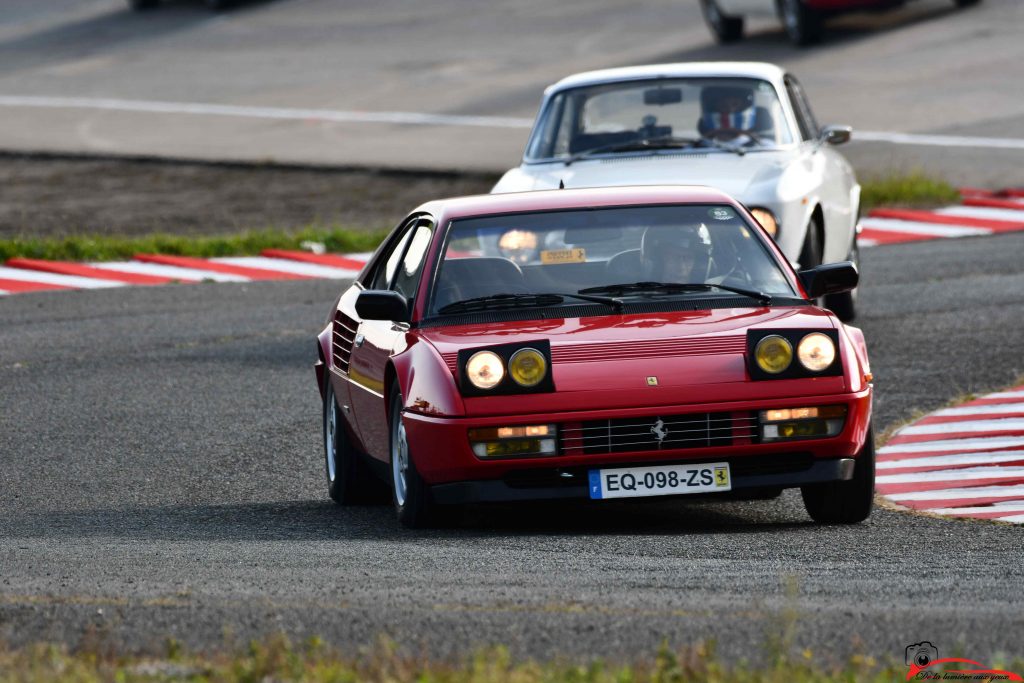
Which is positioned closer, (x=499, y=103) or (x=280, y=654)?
(x=280, y=654)

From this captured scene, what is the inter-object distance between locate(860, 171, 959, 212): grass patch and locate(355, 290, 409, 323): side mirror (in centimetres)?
1342

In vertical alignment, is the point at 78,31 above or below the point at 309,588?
below

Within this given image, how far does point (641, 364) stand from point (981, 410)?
4049 mm

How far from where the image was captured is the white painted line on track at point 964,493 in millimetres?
9312

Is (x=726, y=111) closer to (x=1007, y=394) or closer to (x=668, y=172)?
(x=668, y=172)

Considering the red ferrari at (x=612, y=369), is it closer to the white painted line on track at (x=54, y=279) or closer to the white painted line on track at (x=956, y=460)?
the white painted line on track at (x=956, y=460)

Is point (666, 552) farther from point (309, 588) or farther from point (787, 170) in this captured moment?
point (787, 170)

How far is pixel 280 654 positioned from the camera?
5234 millimetres

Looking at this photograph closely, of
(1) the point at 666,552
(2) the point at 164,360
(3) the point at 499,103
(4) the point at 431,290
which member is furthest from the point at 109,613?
(3) the point at 499,103

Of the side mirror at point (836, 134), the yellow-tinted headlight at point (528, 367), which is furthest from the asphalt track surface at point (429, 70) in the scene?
the yellow-tinted headlight at point (528, 367)

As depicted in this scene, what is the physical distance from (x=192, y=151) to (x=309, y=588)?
20833 millimetres

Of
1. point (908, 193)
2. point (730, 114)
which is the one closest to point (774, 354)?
point (730, 114)

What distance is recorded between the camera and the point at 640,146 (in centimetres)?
1403

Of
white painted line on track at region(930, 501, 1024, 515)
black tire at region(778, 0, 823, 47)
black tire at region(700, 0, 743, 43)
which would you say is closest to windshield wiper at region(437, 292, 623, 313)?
white painted line on track at region(930, 501, 1024, 515)
